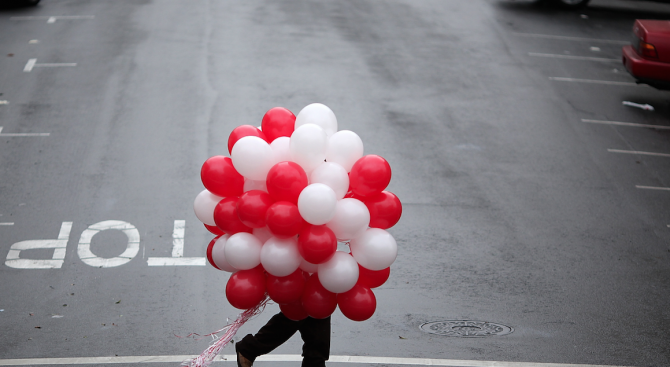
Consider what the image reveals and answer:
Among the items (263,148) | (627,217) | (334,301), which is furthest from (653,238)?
(263,148)

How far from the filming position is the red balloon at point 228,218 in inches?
168

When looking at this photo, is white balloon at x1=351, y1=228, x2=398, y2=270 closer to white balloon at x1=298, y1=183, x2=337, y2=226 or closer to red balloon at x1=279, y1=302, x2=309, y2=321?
white balloon at x1=298, y1=183, x2=337, y2=226

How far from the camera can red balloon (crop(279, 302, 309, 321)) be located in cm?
446

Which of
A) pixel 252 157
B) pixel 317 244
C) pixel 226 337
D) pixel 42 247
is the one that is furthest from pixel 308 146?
pixel 42 247

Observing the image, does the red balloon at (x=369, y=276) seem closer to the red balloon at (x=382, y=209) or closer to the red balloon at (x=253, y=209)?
the red balloon at (x=382, y=209)

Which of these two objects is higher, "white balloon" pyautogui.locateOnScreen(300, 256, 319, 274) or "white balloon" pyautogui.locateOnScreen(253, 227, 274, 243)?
"white balloon" pyautogui.locateOnScreen(253, 227, 274, 243)

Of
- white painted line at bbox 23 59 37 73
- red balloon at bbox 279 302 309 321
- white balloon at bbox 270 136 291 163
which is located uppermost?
white balloon at bbox 270 136 291 163

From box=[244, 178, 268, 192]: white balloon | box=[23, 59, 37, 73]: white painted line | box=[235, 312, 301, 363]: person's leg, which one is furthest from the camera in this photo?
box=[23, 59, 37, 73]: white painted line

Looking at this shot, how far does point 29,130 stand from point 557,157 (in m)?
8.72

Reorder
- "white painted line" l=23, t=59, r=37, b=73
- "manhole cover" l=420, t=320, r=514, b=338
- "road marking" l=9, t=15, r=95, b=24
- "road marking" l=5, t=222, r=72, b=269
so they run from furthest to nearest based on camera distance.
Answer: "road marking" l=9, t=15, r=95, b=24 < "white painted line" l=23, t=59, r=37, b=73 < "road marking" l=5, t=222, r=72, b=269 < "manhole cover" l=420, t=320, r=514, b=338

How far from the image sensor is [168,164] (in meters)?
9.49

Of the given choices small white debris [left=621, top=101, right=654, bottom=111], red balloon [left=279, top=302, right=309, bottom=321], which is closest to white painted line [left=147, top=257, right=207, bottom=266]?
red balloon [left=279, top=302, right=309, bottom=321]

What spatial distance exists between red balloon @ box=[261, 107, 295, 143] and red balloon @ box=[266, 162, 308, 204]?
0.53 metres

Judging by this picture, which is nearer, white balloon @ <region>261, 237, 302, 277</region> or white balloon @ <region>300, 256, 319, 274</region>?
white balloon @ <region>261, 237, 302, 277</region>
